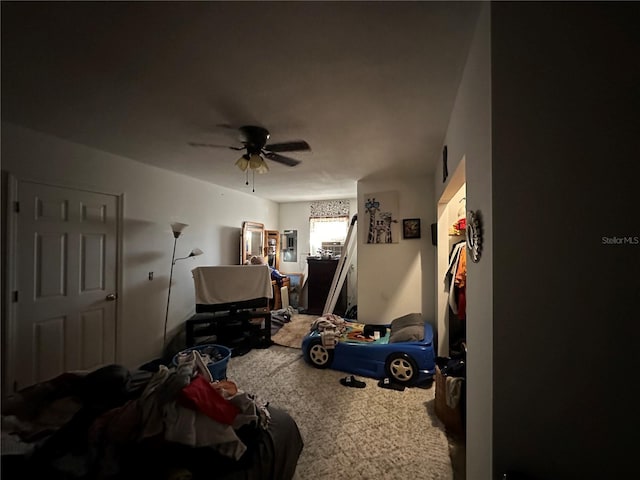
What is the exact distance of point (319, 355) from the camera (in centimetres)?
239

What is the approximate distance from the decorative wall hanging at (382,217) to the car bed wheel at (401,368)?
4.75 feet

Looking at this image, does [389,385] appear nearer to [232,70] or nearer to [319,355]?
[319,355]

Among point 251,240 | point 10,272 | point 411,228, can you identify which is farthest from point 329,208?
point 10,272

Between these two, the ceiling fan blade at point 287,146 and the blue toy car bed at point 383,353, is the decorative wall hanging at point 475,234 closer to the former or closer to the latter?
the ceiling fan blade at point 287,146

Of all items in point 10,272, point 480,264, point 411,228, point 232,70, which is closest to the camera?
point 480,264

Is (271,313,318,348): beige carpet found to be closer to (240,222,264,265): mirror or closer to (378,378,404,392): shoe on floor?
(378,378,404,392): shoe on floor

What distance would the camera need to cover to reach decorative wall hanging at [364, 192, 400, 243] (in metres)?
3.04

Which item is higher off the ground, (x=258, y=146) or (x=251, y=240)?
(x=258, y=146)

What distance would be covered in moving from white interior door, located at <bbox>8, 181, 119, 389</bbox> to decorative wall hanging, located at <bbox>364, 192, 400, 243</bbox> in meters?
2.75

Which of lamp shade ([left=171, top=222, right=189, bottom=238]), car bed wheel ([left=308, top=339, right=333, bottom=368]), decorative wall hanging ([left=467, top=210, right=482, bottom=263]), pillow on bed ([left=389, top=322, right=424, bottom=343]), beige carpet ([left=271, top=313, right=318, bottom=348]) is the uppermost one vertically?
lamp shade ([left=171, top=222, right=189, bottom=238])

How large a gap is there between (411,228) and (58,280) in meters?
3.28

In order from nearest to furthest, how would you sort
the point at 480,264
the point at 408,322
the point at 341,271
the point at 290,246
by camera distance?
the point at 480,264 → the point at 408,322 → the point at 341,271 → the point at 290,246

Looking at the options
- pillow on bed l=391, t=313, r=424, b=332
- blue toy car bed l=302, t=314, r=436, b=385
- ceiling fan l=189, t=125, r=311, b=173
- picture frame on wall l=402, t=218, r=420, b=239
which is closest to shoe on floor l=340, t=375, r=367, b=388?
blue toy car bed l=302, t=314, r=436, b=385

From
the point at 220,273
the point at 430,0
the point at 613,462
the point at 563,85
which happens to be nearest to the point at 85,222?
the point at 220,273
